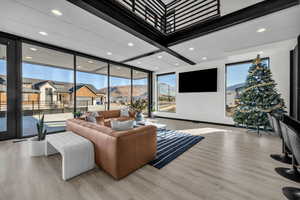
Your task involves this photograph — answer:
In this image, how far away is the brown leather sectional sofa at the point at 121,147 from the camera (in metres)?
1.84

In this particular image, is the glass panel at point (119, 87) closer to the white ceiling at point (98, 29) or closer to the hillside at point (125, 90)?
the hillside at point (125, 90)

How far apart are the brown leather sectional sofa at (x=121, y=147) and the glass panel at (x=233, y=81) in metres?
4.71

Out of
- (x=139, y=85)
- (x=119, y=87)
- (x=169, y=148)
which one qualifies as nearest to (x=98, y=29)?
(x=169, y=148)

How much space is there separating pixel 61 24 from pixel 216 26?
3733mm

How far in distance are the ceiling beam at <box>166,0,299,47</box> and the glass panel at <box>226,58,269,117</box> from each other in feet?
10.7

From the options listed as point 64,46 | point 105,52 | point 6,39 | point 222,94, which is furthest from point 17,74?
point 222,94

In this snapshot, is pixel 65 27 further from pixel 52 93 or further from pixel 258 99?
pixel 258 99

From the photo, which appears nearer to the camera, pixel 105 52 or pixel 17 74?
pixel 17 74

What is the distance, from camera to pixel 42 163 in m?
2.36

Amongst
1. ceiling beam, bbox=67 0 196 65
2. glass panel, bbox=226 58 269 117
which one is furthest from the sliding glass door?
glass panel, bbox=226 58 269 117

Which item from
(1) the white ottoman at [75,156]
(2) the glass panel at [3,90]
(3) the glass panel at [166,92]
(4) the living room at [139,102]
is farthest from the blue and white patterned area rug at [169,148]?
(2) the glass panel at [3,90]

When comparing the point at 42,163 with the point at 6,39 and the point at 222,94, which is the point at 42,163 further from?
the point at 222,94

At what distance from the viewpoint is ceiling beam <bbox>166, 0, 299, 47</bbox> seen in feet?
7.64

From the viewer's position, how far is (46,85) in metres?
4.35
